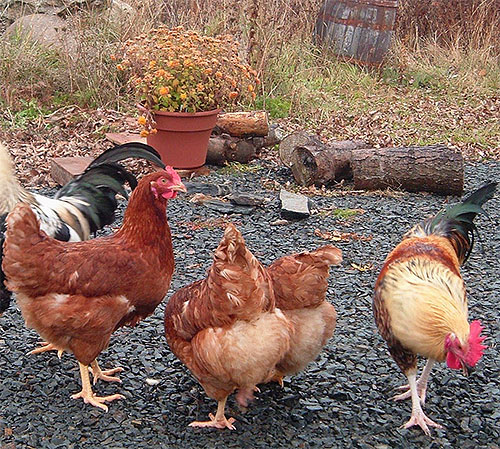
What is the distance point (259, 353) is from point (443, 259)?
119 cm

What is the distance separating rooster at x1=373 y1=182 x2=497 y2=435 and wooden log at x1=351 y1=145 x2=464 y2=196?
298 centimetres

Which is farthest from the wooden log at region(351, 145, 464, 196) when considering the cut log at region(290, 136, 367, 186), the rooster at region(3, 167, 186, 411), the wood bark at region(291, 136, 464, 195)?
the rooster at region(3, 167, 186, 411)

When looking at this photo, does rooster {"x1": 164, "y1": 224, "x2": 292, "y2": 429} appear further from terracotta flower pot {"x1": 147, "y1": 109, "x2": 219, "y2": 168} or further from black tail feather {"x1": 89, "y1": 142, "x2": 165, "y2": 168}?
terracotta flower pot {"x1": 147, "y1": 109, "x2": 219, "y2": 168}

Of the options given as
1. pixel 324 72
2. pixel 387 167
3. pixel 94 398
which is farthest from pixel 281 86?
pixel 94 398

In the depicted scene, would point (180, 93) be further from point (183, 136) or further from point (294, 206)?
point (294, 206)

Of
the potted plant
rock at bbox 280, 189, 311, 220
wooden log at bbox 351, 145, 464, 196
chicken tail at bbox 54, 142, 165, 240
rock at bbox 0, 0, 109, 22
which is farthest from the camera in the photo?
A: rock at bbox 0, 0, 109, 22

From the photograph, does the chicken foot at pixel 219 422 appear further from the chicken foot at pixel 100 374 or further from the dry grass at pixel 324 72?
the dry grass at pixel 324 72

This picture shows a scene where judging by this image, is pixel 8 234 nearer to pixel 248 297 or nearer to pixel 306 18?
pixel 248 297

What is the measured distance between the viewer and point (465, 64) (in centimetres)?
1243

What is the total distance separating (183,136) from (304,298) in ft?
13.1

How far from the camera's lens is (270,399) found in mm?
3662

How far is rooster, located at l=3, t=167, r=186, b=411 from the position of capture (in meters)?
3.36

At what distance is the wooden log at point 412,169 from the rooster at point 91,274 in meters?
3.79

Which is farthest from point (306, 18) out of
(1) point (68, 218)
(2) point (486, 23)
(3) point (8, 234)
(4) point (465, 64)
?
(3) point (8, 234)
